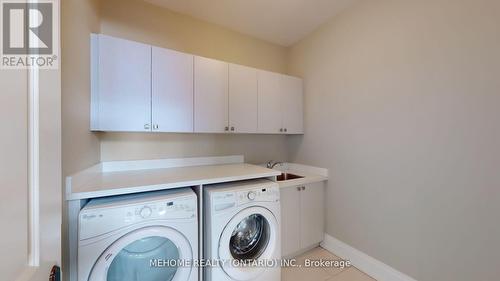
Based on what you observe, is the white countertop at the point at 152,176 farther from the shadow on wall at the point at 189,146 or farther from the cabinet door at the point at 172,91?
the cabinet door at the point at 172,91

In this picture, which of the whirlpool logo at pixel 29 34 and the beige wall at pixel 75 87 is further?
the beige wall at pixel 75 87

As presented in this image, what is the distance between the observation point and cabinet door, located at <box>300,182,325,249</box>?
2.03 m

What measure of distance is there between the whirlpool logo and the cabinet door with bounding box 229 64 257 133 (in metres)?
1.51

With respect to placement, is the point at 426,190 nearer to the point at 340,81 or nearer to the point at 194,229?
the point at 340,81

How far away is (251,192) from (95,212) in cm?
98

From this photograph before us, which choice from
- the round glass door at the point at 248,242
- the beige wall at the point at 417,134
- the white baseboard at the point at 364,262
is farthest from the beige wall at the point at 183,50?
the white baseboard at the point at 364,262

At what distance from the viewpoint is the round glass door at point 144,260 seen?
118 cm

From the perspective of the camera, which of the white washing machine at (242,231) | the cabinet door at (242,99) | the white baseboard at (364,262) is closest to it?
the white washing machine at (242,231)

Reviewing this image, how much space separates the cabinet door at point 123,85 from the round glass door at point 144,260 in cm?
87

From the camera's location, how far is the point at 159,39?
1.93 meters

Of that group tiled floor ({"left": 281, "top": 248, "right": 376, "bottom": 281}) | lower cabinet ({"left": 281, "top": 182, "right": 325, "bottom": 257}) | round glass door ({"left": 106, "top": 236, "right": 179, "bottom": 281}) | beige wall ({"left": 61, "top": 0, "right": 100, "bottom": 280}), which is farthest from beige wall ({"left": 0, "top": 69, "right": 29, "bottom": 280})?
tiled floor ({"left": 281, "top": 248, "right": 376, "bottom": 281})

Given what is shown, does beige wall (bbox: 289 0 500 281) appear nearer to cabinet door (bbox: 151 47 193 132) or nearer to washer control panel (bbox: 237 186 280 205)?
washer control panel (bbox: 237 186 280 205)

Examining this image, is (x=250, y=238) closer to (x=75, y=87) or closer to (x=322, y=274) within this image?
(x=322, y=274)

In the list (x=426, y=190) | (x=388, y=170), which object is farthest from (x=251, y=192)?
(x=426, y=190)
